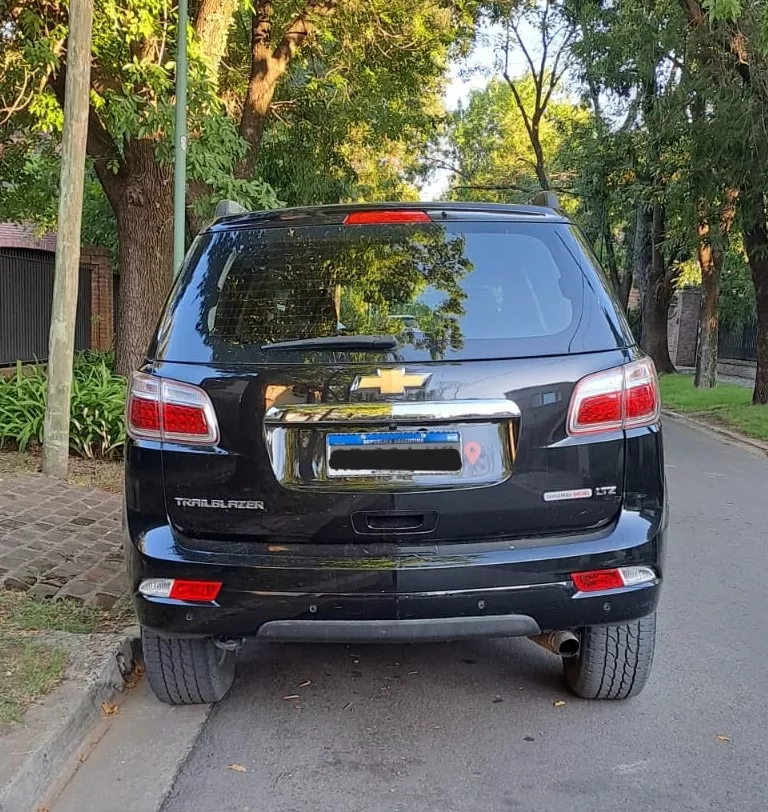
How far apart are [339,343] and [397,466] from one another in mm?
462

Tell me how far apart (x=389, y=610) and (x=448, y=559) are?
0.26m

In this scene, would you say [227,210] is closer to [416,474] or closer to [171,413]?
[171,413]

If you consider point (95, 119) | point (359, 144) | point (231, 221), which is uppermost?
point (359, 144)

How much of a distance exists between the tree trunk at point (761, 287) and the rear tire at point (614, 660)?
12.9 meters

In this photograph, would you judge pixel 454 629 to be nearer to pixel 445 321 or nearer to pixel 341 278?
pixel 445 321

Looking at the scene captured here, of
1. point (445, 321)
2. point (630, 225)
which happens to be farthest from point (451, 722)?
point (630, 225)

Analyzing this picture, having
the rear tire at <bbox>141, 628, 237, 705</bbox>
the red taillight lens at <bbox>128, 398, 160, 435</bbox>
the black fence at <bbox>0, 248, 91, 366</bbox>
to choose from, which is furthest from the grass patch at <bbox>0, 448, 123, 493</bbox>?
the black fence at <bbox>0, 248, 91, 366</bbox>

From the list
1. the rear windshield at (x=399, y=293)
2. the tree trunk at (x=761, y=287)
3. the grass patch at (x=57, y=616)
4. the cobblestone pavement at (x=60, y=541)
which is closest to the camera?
the rear windshield at (x=399, y=293)

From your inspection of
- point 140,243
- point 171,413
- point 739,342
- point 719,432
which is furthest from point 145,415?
point 739,342

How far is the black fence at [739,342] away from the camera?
2702 centimetres

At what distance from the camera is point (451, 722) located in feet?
11.1

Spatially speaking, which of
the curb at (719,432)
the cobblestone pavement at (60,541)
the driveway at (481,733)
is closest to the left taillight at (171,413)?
the driveway at (481,733)

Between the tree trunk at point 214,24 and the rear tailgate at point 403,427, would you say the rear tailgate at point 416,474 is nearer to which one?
the rear tailgate at point 403,427

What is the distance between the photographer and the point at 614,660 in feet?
11.0
